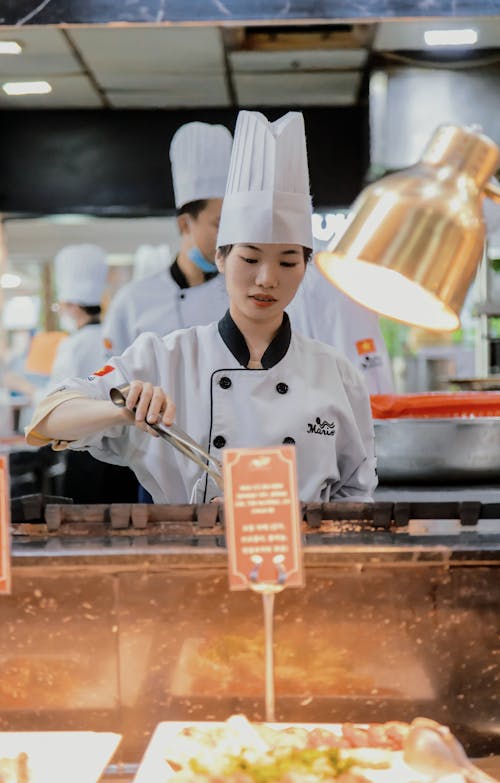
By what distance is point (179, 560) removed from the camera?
1450 millimetres

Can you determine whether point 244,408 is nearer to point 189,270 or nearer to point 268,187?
point 268,187

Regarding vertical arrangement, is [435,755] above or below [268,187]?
below

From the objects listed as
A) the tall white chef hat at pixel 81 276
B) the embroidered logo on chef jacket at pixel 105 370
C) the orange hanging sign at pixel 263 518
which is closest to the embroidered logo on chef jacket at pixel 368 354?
the embroidered logo on chef jacket at pixel 105 370

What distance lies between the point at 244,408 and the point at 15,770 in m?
1.00

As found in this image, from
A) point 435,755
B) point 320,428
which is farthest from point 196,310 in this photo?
point 435,755

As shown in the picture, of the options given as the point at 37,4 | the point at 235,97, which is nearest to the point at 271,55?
the point at 235,97

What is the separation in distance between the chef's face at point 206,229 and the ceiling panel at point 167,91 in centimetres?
122

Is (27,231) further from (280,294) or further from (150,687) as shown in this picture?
(150,687)

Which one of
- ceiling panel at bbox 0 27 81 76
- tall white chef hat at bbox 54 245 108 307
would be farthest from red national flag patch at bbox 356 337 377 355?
ceiling panel at bbox 0 27 81 76

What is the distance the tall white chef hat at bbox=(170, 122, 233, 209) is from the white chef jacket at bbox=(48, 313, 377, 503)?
51 cm

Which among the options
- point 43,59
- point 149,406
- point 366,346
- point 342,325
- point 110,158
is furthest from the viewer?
point 110,158

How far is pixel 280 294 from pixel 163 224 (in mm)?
4560

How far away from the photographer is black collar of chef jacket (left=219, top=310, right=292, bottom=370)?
83.9 inches

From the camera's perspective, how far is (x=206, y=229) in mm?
2492
